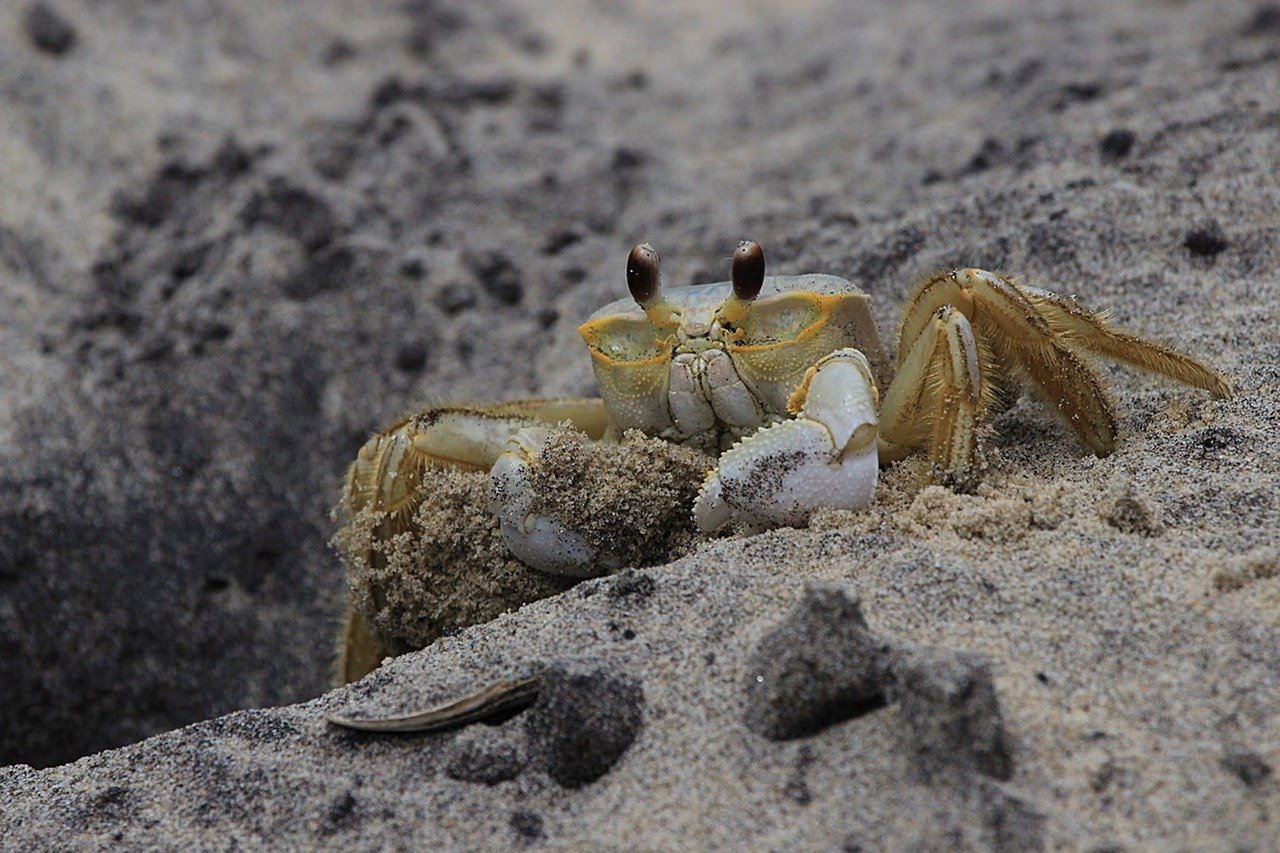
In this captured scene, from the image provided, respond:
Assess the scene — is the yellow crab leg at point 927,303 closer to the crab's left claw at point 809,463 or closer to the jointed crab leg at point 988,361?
the jointed crab leg at point 988,361

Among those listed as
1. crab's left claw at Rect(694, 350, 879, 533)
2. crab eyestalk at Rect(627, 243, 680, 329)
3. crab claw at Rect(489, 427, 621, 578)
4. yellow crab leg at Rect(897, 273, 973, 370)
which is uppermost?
crab eyestalk at Rect(627, 243, 680, 329)

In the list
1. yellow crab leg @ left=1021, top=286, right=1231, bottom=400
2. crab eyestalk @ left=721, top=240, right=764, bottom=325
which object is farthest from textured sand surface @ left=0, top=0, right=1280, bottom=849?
crab eyestalk @ left=721, top=240, right=764, bottom=325

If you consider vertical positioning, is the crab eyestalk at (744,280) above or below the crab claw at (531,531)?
above

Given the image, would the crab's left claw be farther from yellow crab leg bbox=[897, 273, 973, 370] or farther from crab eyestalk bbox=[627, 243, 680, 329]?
crab eyestalk bbox=[627, 243, 680, 329]

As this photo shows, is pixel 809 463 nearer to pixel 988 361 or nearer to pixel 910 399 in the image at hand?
pixel 910 399

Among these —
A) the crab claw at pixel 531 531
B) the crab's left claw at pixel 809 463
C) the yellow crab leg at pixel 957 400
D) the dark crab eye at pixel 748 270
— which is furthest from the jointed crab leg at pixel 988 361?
the crab claw at pixel 531 531

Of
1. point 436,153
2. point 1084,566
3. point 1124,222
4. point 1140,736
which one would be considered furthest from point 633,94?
point 1140,736

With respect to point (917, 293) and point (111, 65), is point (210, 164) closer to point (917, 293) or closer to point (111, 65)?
point (111, 65)
